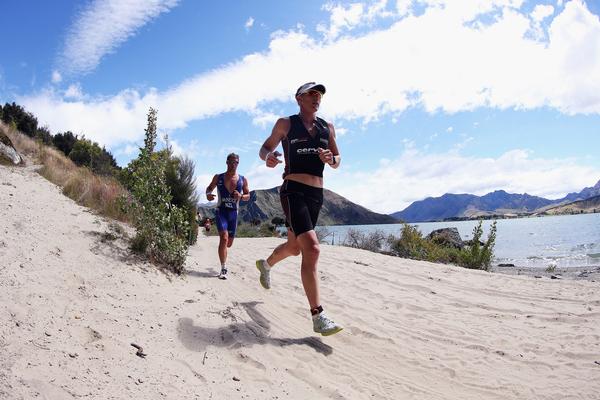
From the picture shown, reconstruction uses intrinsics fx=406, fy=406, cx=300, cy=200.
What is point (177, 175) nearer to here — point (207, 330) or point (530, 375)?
point (207, 330)

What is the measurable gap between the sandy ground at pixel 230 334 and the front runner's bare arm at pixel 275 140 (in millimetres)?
1653

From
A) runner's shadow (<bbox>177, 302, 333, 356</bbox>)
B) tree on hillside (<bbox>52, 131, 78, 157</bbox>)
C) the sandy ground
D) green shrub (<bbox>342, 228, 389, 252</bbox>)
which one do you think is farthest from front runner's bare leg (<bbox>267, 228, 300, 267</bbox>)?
tree on hillside (<bbox>52, 131, 78, 157</bbox>)

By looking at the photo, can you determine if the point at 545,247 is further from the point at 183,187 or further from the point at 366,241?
the point at 183,187

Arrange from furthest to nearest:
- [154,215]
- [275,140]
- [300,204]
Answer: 1. [154,215]
2. [275,140]
3. [300,204]

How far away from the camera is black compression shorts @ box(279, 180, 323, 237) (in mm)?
4004

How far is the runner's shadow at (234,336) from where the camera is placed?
3387mm

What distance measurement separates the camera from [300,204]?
4.06 m

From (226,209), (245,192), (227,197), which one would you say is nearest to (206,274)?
(226,209)

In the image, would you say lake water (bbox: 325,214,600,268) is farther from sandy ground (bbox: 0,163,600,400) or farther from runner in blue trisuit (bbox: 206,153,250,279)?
sandy ground (bbox: 0,163,600,400)

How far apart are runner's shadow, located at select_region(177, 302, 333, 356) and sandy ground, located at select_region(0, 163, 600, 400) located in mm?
18

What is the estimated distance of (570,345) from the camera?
170 inches

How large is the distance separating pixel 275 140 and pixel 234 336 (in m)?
1.95

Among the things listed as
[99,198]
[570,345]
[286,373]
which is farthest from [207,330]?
[99,198]

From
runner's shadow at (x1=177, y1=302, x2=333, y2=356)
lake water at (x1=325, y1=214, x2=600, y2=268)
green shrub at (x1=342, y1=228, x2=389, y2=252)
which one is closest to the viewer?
runner's shadow at (x1=177, y1=302, x2=333, y2=356)
